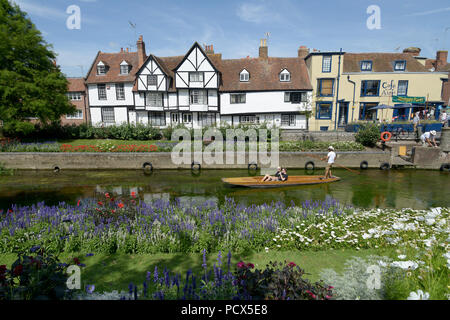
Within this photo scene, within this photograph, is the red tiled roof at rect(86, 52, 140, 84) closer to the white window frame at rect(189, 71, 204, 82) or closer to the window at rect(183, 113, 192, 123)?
the white window frame at rect(189, 71, 204, 82)

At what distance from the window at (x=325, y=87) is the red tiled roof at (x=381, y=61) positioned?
2.97m

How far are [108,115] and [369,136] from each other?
33.6 metres

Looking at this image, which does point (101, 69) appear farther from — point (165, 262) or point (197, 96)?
point (165, 262)

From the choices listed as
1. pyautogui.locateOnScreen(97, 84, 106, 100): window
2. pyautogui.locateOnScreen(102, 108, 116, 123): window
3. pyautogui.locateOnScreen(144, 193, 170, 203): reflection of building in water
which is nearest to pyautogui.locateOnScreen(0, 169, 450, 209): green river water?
pyautogui.locateOnScreen(144, 193, 170, 203): reflection of building in water

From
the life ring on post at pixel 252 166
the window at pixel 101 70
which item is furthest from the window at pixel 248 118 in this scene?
the window at pixel 101 70

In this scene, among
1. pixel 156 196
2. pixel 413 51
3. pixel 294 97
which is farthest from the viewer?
pixel 413 51

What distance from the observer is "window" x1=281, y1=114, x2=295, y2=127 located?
3448 centimetres

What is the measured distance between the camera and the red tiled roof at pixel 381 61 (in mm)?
34750

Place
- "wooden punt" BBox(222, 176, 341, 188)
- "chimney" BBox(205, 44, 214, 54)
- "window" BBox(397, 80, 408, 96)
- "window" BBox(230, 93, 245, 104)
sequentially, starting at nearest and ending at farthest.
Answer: "wooden punt" BBox(222, 176, 341, 188) → "window" BBox(397, 80, 408, 96) → "window" BBox(230, 93, 245, 104) → "chimney" BBox(205, 44, 214, 54)

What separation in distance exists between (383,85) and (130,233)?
37.9 metres

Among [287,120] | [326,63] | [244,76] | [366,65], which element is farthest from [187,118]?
[366,65]

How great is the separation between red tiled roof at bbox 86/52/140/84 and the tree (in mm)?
9378

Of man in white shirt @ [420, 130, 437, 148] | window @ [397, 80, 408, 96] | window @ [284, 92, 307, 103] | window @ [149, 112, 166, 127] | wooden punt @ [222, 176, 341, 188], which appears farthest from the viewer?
window @ [149, 112, 166, 127]

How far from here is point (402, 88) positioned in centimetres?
3431
